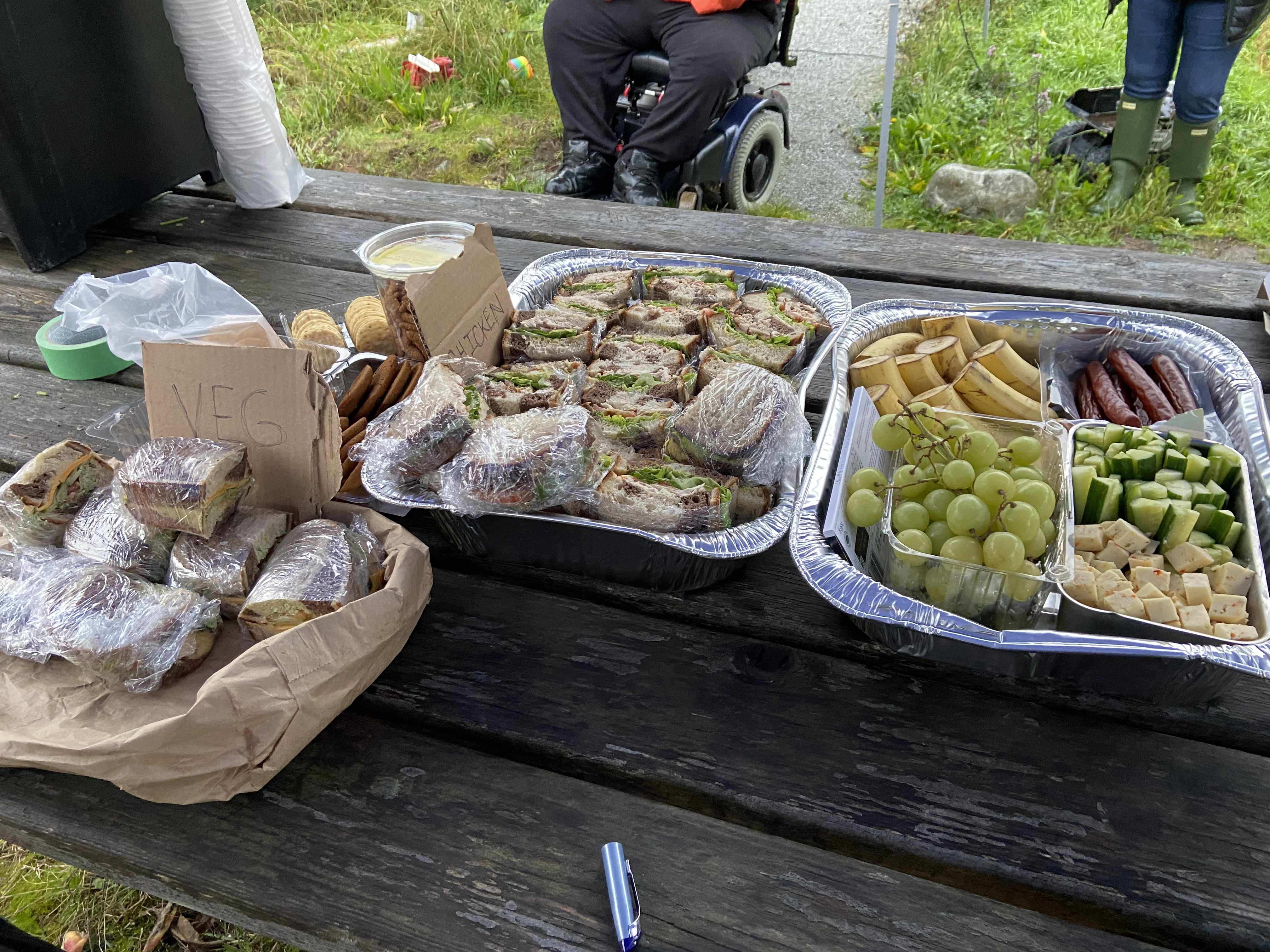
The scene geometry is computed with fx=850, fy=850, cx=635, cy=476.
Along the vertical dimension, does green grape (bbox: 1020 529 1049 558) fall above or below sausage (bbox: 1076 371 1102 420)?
above

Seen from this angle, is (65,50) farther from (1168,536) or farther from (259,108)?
(1168,536)

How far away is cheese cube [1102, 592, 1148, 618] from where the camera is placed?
3.37 feet

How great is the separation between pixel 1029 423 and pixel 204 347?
3.98 feet

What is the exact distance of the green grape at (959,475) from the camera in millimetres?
1119

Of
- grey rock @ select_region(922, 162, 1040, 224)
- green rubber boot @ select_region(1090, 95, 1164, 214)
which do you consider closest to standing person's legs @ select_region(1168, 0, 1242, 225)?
green rubber boot @ select_region(1090, 95, 1164, 214)

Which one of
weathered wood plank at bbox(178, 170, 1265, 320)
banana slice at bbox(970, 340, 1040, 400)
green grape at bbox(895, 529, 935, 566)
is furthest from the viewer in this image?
weathered wood plank at bbox(178, 170, 1265, 320)

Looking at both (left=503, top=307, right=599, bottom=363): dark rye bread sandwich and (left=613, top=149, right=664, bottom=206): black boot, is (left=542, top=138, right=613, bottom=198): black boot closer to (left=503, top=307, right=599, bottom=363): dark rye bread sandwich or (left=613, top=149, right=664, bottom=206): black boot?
(left=613, top=149, right=664, bottom=206): black boot

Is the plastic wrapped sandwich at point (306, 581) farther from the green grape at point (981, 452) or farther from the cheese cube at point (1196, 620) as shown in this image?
the cheese cube at point (1196, 620)

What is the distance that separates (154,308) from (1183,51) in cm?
382

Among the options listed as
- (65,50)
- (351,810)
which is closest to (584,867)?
(351,810)

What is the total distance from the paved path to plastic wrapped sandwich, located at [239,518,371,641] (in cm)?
328

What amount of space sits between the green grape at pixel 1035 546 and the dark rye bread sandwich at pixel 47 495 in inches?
51.7

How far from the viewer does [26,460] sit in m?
1.59

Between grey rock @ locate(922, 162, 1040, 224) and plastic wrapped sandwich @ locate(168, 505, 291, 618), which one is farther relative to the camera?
grey rock @ locate(922, 162, 1040, 224)
